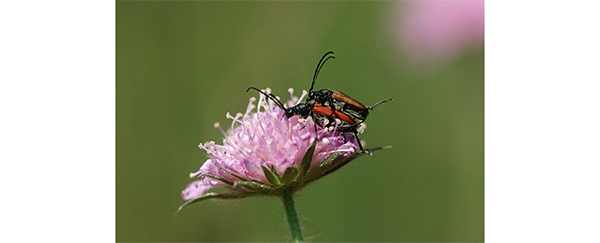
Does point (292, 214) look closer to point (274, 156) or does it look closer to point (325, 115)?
point (274, 156)

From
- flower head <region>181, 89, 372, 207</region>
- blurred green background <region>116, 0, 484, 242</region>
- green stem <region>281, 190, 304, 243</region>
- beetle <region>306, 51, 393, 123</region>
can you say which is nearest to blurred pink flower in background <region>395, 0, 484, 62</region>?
blurred green background <region>116, 0, 484, 242</region>

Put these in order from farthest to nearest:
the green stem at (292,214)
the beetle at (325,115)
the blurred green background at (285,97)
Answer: the blurred green background at (285,97), the beetle at (325,115), the green stem at (292,214)

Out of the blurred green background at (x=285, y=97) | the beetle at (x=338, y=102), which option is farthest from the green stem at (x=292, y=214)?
→ the blurred green background at (x=285, y=97)

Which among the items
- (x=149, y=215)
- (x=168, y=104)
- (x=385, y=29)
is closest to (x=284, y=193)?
(x=149, y=215)

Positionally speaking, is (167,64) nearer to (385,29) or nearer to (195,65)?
(195,65)

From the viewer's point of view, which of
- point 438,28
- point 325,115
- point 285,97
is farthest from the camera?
point 285,97

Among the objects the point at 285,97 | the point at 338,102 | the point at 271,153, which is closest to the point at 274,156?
the point at 271,153

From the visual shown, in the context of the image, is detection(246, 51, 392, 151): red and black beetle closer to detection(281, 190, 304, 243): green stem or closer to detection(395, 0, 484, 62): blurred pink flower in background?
detection(281, 190, 304, 243): green stem

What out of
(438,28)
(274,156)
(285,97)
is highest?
(438,28)

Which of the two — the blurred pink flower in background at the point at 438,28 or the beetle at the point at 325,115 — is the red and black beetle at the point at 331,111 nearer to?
the beetle at the point at 325,115
